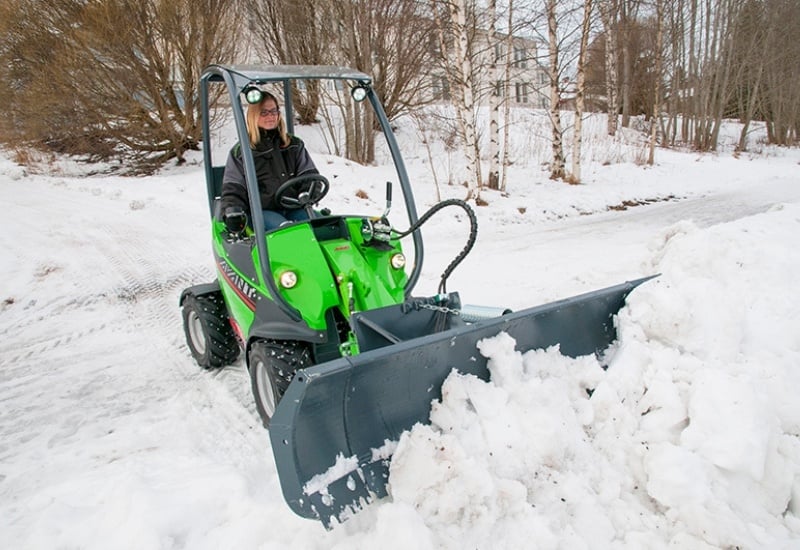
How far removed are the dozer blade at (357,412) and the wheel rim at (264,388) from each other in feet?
3.07

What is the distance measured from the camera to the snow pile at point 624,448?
1847mm

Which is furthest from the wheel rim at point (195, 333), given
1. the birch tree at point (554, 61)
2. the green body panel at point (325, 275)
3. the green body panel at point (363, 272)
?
the birch tree at point (554, 61)

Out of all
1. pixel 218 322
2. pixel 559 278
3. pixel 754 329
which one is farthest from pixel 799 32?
pixel 218 322

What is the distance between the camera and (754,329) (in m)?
3.09

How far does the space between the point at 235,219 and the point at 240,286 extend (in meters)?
0.41

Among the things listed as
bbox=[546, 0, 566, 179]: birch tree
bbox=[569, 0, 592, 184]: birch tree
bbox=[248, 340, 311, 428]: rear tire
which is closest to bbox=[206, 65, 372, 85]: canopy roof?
bbox=[248, 340, 311, 428]: rear tire

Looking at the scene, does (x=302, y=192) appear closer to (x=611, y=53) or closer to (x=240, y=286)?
(x=240, y=286)

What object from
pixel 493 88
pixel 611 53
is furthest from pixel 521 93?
pixel 493 88

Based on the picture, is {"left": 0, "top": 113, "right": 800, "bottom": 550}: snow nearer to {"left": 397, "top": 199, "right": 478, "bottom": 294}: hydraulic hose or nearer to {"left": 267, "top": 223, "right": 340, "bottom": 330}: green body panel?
{"left": 397, "top": 199, "right": 478, "bottom": 294}: hydraulic hose

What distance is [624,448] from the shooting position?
6.99 ft

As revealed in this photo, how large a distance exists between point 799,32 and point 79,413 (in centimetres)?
3182

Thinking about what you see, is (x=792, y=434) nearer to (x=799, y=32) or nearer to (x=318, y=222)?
(x=318, y=222)

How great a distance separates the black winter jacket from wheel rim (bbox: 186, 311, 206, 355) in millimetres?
1045

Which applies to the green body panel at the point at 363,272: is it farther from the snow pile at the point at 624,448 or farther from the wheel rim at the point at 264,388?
the snow pile at the point at 624,448
